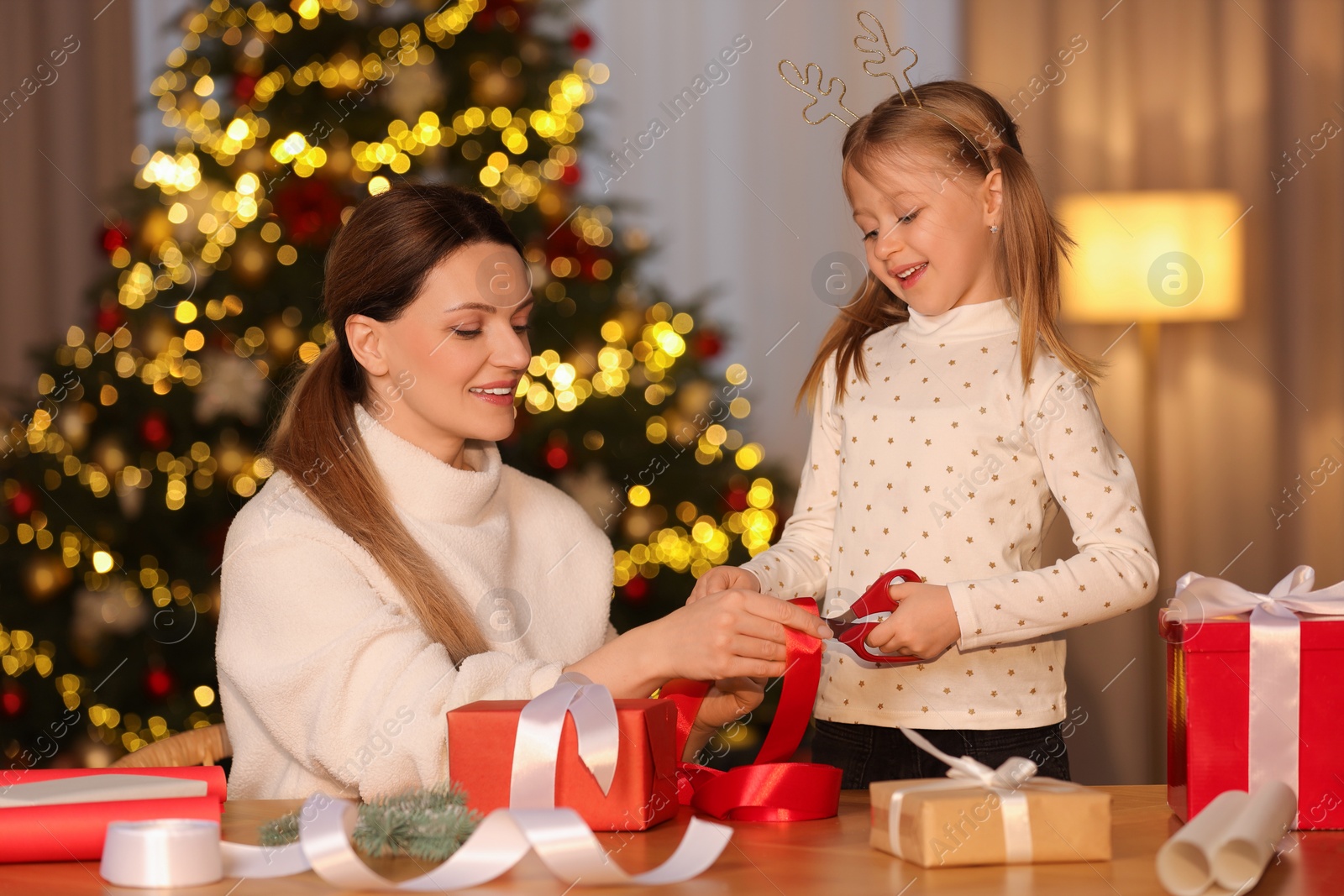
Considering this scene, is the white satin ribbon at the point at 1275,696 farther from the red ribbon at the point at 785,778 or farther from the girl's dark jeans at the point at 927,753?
the girl's dark jeans at the point at 927,753

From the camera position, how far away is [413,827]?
0.88 meters

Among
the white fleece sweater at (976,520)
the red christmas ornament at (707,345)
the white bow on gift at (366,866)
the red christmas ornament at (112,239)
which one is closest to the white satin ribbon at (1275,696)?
the white fleece sweater at (976,520)

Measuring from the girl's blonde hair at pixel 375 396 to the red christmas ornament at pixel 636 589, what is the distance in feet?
3.87

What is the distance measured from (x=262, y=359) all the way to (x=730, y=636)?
1761 millimetres

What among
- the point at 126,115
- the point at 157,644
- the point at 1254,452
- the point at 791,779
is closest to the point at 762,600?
the point at 791,779

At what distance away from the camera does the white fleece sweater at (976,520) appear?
1.26 metres

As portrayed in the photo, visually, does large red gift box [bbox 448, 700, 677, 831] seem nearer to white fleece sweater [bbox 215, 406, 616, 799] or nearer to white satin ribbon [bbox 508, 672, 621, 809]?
white satin ribbon [bbox 508, 672, 621, 809]

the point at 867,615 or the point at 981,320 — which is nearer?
the point at 867,615

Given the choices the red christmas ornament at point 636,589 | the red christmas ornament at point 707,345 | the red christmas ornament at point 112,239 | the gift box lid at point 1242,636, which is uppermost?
the red christmas ornament at point 112,239

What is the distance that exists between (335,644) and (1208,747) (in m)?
0.78

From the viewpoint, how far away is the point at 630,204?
287 centimetres

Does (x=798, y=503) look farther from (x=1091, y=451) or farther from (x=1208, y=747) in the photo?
(x=1208, y=747)

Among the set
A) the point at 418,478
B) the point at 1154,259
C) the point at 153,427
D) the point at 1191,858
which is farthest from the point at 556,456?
the point at 1191,858

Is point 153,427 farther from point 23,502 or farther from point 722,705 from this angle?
point 722,705
